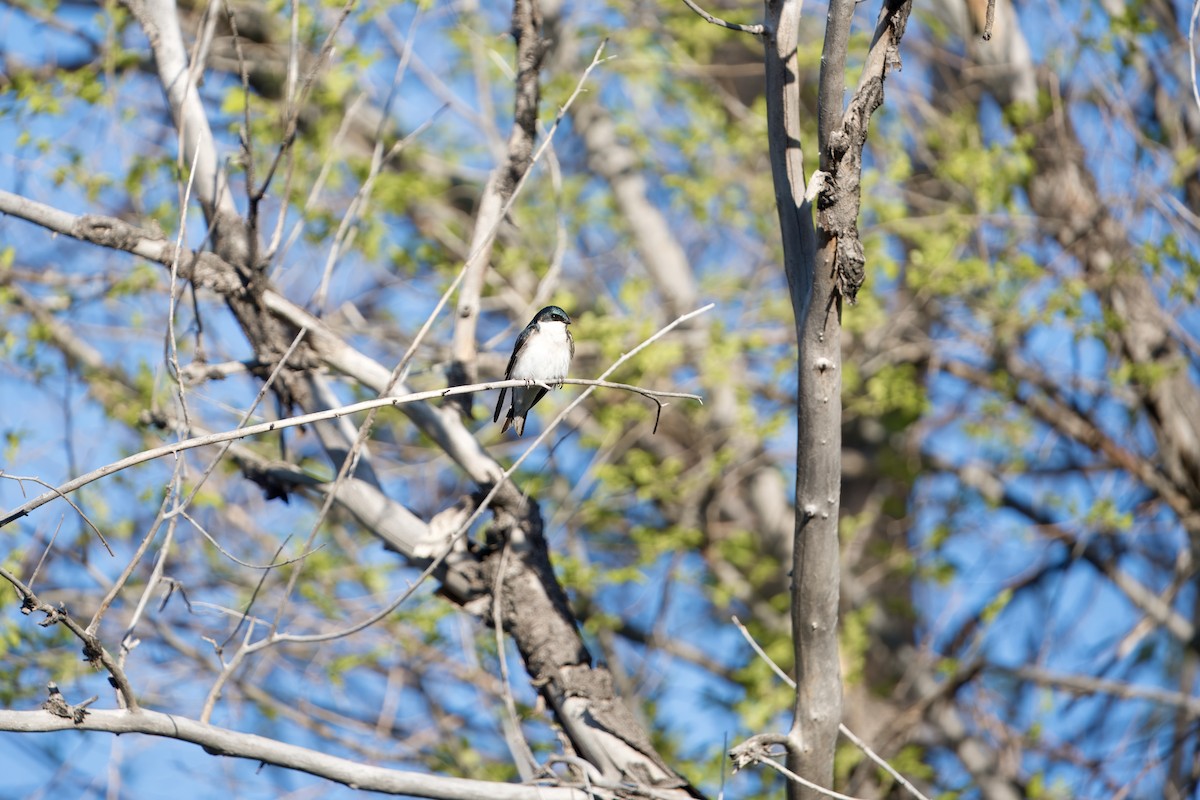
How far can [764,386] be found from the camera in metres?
7.00

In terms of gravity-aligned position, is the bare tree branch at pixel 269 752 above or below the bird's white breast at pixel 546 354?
below

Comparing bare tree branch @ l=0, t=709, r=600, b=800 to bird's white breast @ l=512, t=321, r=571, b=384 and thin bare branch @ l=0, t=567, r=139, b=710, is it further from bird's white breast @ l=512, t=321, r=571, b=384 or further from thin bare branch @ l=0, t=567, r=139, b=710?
bird's white breast @ l=512, t=321, r=571, b=384

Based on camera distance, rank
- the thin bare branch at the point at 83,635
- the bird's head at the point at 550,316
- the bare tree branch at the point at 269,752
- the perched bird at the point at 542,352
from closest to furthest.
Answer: the thin bare branch at the point at 83,635 < the bare tree branch at the point at 269,752 < the perched bird at the point at 542,352 < the bird's head at the point at 550,316

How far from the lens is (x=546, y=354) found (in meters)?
4.41

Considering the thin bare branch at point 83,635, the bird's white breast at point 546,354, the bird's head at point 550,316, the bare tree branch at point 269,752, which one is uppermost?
the bird's head at point 550,316

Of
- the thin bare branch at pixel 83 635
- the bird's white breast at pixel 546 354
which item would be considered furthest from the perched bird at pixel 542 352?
the thin bare branch at pixel 83 635

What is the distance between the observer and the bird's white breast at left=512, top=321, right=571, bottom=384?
174 inches

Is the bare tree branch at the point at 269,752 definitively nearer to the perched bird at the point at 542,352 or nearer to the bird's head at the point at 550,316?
the perched bird at the point at 542,352

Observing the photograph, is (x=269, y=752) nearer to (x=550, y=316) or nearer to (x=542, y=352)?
(x=542, y=352)

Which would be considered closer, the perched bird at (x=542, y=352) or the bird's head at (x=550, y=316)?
the perched bird at (x=542, y=352)

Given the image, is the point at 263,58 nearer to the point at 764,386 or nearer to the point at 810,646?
the point at 764,386

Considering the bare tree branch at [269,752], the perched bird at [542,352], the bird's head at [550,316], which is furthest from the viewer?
the bird's head at [550,316]

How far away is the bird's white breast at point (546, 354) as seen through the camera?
441 centimetres

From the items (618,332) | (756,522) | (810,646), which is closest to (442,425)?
(810,646)
